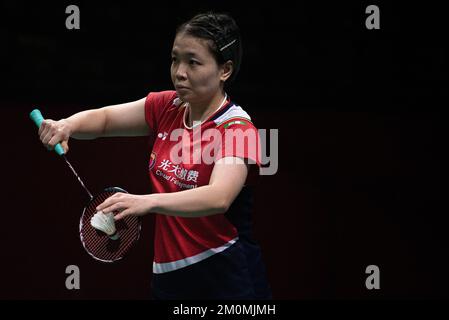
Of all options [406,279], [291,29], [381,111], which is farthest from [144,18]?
[406,279]

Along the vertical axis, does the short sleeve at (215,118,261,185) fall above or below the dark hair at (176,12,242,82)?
below

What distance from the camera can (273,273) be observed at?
410cm

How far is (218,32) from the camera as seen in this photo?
7.69 ft

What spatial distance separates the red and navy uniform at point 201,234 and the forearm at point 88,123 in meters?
0.20

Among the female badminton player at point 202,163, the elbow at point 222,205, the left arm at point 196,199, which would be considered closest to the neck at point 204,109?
the female badminton player at point 202,163

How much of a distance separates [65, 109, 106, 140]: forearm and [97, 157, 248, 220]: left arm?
0.45 m

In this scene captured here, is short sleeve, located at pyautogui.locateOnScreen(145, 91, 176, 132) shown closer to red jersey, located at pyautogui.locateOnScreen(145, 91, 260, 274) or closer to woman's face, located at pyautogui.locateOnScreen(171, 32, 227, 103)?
red jersey, located at pyautogui.locateOnScreen(145, 91, 260, 274)

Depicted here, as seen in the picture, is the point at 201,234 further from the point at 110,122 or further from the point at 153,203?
the point at 110,122

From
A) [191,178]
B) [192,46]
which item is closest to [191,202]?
[191,178]

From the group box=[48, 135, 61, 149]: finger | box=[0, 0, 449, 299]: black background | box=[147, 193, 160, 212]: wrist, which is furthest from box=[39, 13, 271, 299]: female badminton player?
box=[0, 0, 449, 299]: black background

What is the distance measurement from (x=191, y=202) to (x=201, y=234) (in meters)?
0.25

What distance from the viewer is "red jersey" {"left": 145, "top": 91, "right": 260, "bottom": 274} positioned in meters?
2.34

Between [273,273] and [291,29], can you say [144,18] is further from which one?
[273,273]

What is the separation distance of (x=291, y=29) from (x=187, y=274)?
6.67ft
